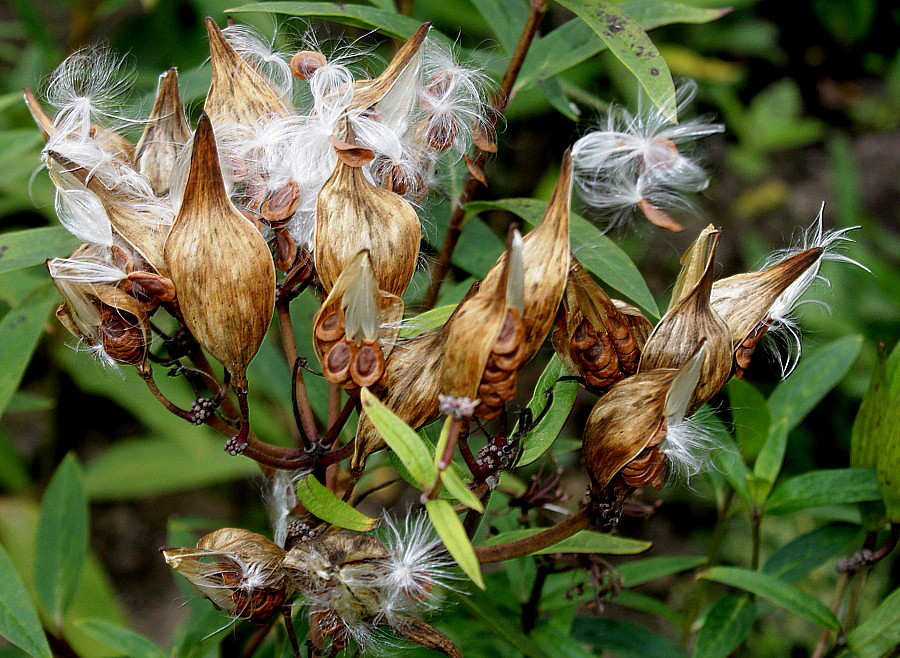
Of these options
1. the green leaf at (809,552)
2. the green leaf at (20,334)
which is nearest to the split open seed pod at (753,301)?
the green leaf at (809,552)

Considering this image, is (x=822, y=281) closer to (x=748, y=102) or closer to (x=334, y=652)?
(x=334, y=652)

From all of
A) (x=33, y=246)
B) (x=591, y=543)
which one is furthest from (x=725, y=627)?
(x=33, y=246)

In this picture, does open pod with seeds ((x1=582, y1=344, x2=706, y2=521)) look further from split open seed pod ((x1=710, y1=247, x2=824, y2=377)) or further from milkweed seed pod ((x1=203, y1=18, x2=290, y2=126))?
milkweed seed pod ((x1=203, y1=18, x2=290, y2=126))

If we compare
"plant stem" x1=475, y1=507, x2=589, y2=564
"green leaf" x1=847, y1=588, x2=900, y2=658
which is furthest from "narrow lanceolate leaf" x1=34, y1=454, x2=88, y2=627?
"green leaf" x1=847, y1=588, x2=900, y2=658

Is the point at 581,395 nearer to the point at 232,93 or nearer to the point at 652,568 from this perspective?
the point at 652,568

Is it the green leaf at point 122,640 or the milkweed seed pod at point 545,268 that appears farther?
the green leaf at point 122,640

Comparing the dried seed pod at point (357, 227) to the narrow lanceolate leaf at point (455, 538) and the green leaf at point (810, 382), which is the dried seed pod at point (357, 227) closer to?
the narrow lanceolate leaf at point (455, 538)
